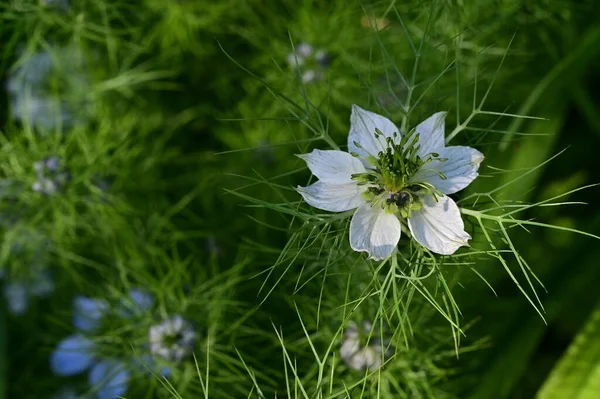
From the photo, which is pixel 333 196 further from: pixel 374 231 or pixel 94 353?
pixel 94 353

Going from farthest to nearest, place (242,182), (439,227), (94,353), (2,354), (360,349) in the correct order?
1. (242,182)
2. (2,354)
3. (94,353)
4. (360,349)
5. (439,227)

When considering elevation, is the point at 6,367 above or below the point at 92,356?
below

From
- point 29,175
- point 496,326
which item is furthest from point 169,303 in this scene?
point 496,326

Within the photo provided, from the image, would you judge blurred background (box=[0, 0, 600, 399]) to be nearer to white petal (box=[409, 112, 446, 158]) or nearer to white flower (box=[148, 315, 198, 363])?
white flower (box=[148, 315, 198, 363])

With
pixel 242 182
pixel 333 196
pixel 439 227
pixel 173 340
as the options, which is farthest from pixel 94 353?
pixel 439 227

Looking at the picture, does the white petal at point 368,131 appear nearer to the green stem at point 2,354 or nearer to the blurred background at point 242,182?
the blurred background at point 242,182

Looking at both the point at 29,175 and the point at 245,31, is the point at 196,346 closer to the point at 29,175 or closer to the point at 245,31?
the point at 29,175

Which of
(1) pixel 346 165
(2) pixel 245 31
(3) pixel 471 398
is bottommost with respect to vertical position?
(3) pixel 471 398

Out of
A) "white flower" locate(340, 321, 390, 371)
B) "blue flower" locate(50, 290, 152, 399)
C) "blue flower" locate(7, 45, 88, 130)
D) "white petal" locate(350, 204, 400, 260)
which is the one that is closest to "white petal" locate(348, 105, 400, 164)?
"white petal" locate(350, 204, 400, 260)
